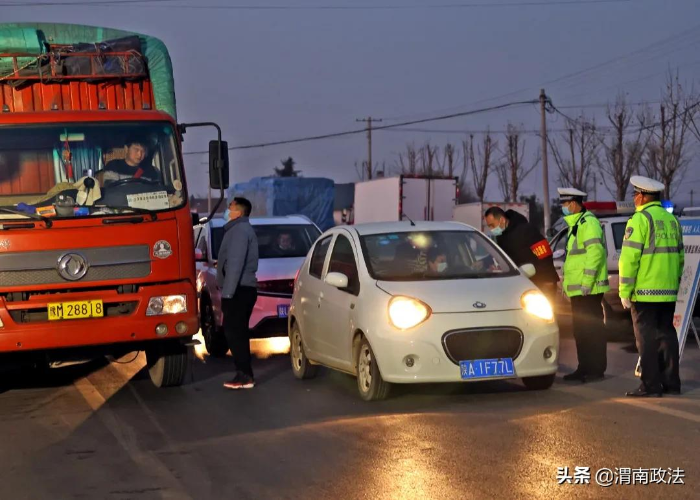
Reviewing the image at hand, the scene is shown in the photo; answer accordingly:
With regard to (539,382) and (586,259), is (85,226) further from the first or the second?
(586,259)

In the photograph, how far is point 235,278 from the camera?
10.5 m

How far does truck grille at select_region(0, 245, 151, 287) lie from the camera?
8.91 metres

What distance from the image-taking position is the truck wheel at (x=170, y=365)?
1020 centimetres

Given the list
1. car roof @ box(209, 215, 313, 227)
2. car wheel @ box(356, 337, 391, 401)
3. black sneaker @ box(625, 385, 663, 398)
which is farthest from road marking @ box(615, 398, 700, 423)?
car roof @ box(209, 215, 313, 227)

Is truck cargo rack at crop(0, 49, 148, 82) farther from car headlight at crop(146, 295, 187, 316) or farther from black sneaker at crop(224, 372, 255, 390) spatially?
black sneaker at crop(224, 372, 255, 390)

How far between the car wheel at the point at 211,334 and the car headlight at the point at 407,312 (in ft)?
15.8

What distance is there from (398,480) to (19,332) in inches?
167

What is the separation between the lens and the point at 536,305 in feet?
30.3

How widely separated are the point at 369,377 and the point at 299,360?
2.00 meters

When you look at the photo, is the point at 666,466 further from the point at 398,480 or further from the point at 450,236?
the point at 450,236

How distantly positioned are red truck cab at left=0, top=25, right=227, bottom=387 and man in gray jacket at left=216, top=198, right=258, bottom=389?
0.57 m

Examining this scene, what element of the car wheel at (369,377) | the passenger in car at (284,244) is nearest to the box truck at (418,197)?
the passenger in car at (284,244)

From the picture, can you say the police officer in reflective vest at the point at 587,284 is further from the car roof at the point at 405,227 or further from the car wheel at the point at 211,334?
the car wheel at the point at 211,334

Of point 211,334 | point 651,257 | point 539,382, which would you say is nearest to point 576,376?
point 539,382
